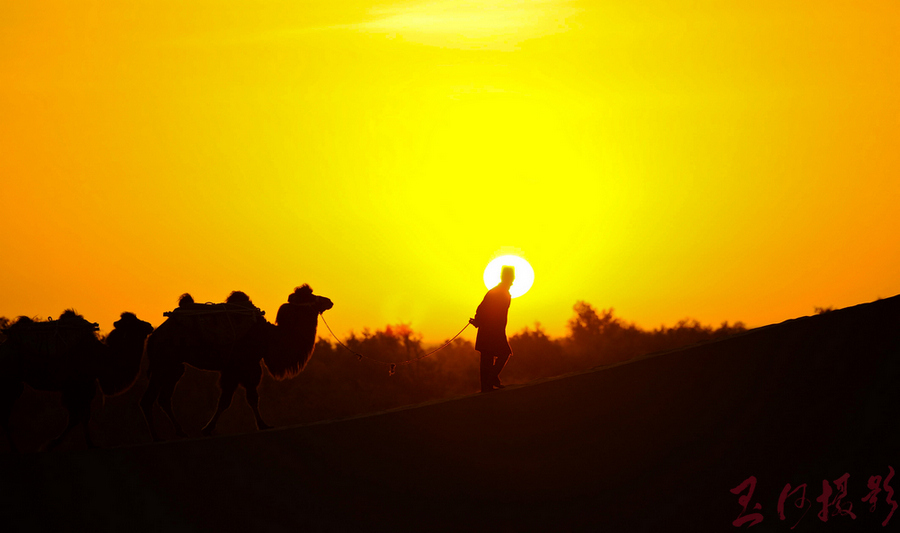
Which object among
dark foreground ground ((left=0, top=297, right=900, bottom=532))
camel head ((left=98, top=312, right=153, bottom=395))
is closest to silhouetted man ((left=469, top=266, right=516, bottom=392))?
dark foreground ground ((left=0, top=297, right=900, bottom=532))

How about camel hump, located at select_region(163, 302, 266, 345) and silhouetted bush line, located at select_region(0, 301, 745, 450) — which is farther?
silhouetted bush line, located at select_region(0, 301, 745, 450)

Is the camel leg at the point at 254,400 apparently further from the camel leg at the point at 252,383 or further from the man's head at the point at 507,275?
the man's head at the point at 507,275

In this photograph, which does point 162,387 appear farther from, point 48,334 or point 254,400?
point 48,334

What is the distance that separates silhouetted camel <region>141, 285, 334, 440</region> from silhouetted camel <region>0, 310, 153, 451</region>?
0.52 meters

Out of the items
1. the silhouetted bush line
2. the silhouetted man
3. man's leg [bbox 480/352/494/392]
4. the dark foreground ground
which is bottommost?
the dark foreground ground

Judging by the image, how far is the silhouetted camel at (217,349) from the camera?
12844 millimetres

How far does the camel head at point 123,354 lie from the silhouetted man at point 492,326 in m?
4.84

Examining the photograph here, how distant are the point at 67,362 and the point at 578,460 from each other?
7139mm

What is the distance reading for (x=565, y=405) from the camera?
1201 centimetres

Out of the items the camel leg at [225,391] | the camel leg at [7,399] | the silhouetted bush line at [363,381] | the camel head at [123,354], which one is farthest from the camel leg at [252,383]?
the silhouetted bush line at [363,381]

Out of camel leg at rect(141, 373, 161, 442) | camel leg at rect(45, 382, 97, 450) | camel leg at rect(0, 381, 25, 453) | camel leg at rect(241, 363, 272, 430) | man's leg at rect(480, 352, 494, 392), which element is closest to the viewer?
camel leg at rect(0, 381, 25, 453)

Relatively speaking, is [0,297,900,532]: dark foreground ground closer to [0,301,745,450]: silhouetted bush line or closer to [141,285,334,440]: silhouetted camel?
[141,285,334,440]: silhouetted camel

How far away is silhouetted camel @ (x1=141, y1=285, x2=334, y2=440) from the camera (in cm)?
1284

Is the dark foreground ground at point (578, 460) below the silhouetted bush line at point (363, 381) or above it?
below
